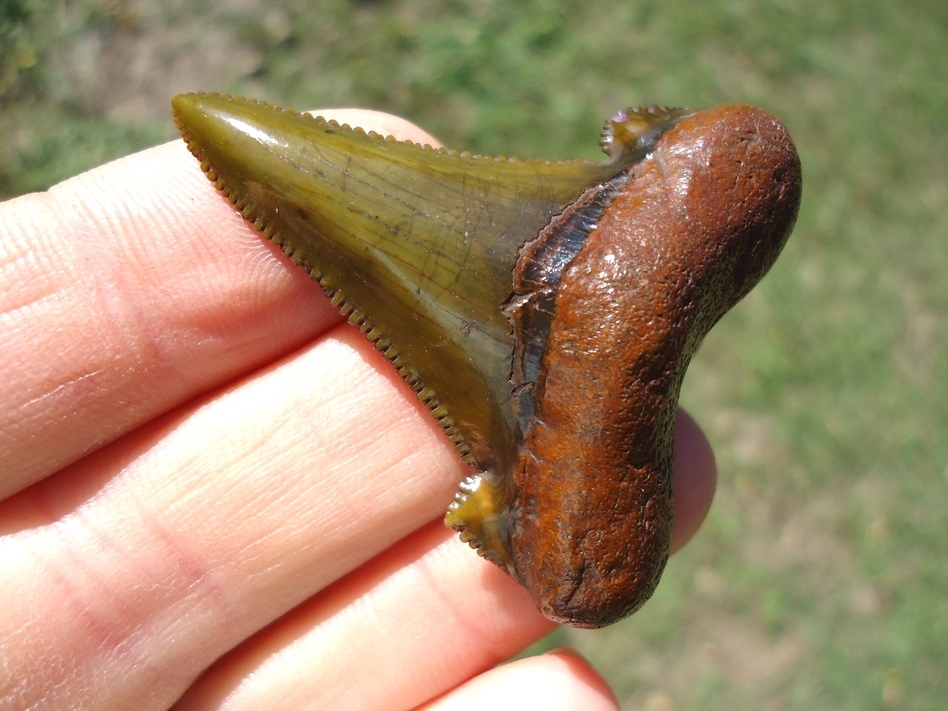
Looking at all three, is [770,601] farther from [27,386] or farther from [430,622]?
[27,386]

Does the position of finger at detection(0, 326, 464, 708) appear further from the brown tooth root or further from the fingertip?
the fingertip

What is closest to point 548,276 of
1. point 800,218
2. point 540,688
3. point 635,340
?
point 635,340

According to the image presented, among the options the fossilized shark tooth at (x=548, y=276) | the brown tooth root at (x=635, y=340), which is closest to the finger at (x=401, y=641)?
the fossilized shark tooth at (x=548, y=276)

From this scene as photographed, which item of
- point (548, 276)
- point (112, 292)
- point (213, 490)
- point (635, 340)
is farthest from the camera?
point (213, 490)

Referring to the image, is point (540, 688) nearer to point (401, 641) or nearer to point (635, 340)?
point (401, 641)

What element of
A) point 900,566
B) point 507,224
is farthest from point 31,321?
point 900,566

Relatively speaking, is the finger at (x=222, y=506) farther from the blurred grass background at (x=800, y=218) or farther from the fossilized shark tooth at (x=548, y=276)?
the blurred grass background at (x=800, y=218)
